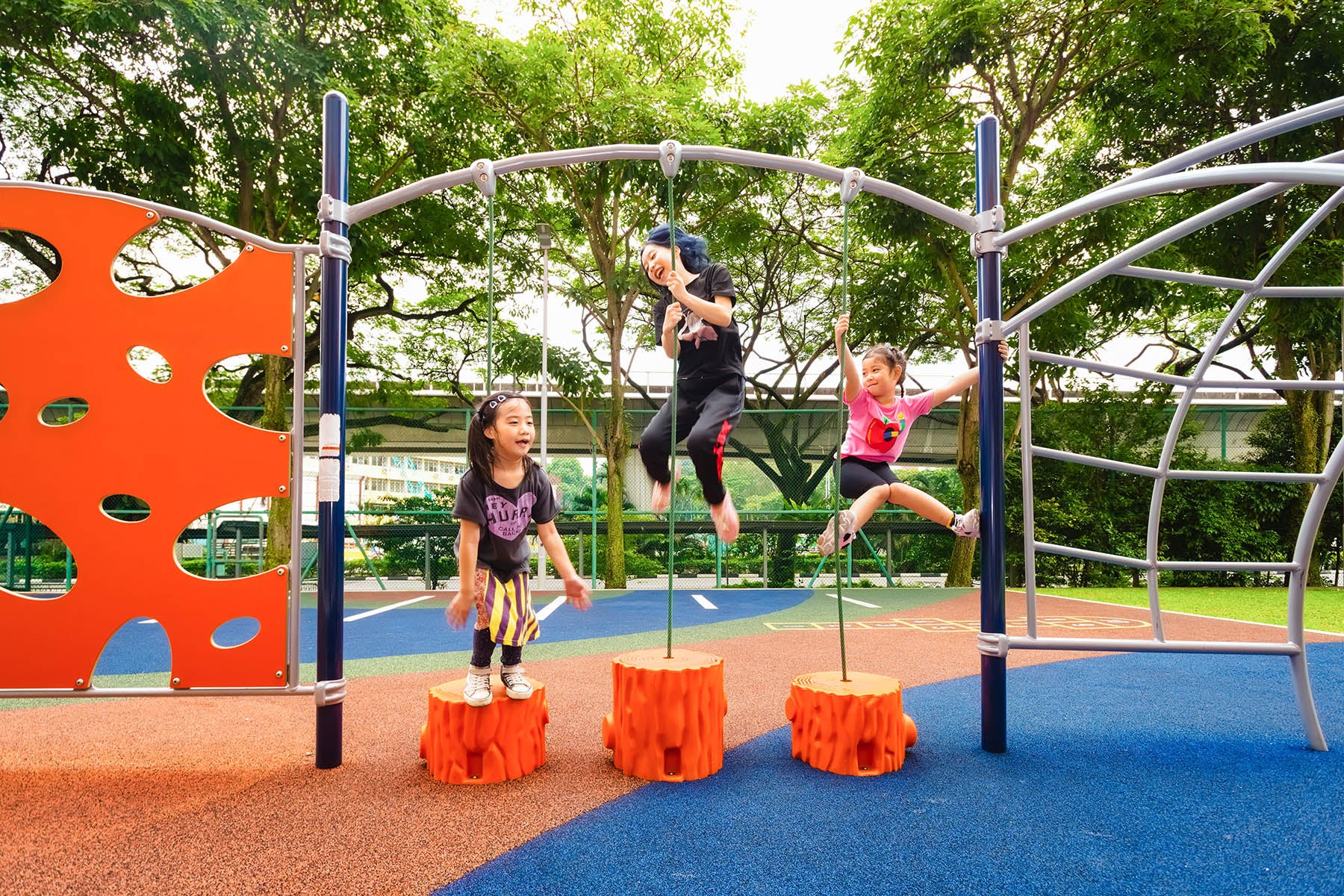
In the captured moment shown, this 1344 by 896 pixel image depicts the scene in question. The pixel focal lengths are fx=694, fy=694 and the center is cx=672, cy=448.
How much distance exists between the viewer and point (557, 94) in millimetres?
8914

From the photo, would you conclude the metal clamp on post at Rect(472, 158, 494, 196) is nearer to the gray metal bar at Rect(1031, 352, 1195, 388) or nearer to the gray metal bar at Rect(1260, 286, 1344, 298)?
the gray metal bar at Rect(1031, 352, 1195, 388)

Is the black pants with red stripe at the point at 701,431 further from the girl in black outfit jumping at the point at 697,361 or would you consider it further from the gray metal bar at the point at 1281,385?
the gray metal bar at the point at 1281,385

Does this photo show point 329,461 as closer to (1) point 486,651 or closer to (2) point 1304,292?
(1) point 486,651

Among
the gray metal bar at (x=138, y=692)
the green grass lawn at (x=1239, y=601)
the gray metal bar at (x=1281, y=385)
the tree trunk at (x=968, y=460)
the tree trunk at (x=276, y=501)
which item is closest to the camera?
the gray metal bar at (x=1281, y=385)

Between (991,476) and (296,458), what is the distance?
2.87 meters

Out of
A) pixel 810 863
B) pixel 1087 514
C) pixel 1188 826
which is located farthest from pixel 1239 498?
pixel 810 863

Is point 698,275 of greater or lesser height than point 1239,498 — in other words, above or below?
above

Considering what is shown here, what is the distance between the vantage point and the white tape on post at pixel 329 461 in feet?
9.07

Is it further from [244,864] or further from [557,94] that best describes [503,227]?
[244,864]

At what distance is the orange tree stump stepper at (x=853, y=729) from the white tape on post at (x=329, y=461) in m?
2.06

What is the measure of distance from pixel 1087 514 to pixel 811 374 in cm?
890

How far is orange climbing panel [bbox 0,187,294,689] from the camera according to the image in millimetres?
2631

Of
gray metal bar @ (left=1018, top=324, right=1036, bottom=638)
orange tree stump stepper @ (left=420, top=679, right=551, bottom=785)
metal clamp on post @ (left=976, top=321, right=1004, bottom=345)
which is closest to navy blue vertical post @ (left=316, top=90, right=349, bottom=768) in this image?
orange tree stump stepper @ (left=420, top=679, right=551, bottom=785)

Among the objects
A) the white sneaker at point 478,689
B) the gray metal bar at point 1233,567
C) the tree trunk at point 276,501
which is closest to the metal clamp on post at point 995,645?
the gray metal bar at point 1233,567
